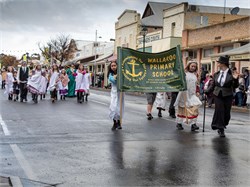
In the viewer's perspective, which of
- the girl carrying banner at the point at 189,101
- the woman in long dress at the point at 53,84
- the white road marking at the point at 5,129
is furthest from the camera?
the woman in long dress at the point at 53,84

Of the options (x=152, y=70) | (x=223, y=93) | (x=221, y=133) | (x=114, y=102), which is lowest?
(x=221, y=133)

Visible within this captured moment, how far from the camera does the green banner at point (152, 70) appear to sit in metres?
11.2

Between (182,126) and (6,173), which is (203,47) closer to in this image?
(182,126)

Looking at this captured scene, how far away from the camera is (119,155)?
25.4ft

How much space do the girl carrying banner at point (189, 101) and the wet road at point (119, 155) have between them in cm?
35

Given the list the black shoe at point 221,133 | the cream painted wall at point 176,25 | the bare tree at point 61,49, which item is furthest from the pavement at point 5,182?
the bare tree at point 61,49

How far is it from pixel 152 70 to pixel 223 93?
79.8 inches

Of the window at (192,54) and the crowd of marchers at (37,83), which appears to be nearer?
the crowd of marchers at (37,83)

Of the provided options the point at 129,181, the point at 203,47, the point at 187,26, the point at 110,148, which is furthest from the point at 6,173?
the point at 187,26

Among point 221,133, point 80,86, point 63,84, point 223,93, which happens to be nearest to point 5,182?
point 221,133

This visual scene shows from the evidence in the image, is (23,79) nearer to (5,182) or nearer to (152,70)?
(152,70)

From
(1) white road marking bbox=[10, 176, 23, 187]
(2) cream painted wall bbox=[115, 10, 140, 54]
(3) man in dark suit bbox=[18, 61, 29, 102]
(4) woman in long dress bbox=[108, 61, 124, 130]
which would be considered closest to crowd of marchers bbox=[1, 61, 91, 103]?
(3) man in dark suit bbox=[18, 61, 29, 102]

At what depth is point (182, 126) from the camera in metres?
12.0

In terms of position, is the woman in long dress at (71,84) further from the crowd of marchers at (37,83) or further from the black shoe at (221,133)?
the black shoe at (221,133)
